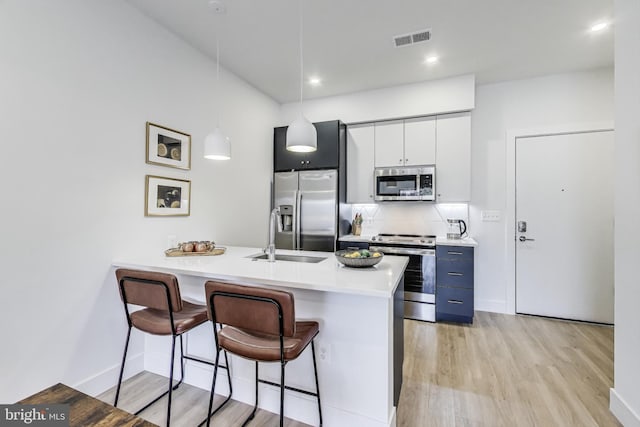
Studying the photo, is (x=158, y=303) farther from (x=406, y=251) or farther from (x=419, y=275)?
(x=419, y=275)

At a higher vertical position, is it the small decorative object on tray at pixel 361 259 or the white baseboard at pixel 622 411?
the small decorative object on tray at pixel 361 259

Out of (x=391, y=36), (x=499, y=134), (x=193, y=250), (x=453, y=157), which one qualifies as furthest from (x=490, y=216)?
(x=193, y=250)

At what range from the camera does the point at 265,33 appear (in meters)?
2.61

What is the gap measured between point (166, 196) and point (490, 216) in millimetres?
3678

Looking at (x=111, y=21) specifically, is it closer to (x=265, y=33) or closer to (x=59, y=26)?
(x=59, y=26)

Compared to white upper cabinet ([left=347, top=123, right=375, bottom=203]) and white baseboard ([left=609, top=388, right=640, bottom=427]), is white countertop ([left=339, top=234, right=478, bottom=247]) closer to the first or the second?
white upper cabinet ([left=347, top=123, right=375, bottom=203])

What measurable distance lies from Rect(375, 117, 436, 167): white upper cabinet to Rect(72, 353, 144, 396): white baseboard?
10.8 ft

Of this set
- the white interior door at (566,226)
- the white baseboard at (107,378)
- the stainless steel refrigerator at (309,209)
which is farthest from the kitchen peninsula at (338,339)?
A: the white interior door at (566,226)

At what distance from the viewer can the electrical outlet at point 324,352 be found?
66.6 inches

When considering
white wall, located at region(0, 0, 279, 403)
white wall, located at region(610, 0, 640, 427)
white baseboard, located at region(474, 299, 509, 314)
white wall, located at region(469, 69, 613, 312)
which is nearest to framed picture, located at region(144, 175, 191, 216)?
white wall, located at region(0, 0, 279, 403)

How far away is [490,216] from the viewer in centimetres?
360

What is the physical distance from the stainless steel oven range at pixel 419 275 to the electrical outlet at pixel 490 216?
76cm

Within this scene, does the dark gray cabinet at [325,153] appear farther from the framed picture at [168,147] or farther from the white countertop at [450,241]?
the framed picture at [168,147]

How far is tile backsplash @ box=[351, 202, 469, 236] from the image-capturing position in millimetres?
3766
